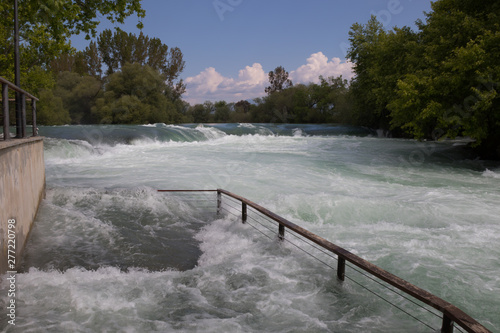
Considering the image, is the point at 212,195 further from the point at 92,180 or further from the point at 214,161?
the point at 214,161

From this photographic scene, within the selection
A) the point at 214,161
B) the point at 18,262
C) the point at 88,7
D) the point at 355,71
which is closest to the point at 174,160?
the point at 214,161

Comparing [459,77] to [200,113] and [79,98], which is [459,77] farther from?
[200,113]

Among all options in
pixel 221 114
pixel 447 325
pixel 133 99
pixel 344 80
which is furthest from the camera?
pixel 221 114

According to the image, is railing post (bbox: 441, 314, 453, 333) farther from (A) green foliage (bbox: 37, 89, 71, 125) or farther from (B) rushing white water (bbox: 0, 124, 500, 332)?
(A) green foliage (bbox: 37, 89, 71, 125)

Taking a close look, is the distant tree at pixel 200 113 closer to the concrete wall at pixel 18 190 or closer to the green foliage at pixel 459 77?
the green foliage at pixel 459 77

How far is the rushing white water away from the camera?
3436 millimetres

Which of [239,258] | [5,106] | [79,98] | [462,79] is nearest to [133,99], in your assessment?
[79,98]

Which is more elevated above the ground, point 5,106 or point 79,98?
point 79,98

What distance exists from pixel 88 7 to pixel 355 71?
92.4 ft

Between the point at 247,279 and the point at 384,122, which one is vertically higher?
the point at 384,122

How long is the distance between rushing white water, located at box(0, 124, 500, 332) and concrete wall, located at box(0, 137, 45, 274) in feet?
1.02

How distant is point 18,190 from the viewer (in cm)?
474

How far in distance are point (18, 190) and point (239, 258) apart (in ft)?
10.1

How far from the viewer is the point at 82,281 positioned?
3.99m
